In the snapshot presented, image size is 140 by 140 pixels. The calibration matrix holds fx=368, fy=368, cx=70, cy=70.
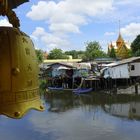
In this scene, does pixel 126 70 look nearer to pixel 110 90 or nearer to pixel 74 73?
pixel 110 90

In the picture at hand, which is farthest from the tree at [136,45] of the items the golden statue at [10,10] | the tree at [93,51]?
the golden statue at [10,10]

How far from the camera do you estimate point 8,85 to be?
5.69 feet

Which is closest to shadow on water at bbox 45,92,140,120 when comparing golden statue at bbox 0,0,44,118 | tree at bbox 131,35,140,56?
tree at bbox 131,35,140,56

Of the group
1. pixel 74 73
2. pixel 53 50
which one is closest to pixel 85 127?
pixel 74 73

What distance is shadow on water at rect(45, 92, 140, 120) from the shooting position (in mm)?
23998

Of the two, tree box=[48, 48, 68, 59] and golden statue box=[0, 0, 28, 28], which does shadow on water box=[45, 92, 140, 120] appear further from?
tree box=[48, 48, 68, 59]

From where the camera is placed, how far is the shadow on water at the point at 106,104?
24.0 metres

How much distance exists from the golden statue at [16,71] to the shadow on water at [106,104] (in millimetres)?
20276

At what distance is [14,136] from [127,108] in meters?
11.7

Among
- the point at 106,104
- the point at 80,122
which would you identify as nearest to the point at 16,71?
the point at 80,122

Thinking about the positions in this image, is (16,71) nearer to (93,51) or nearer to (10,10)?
(10,10)

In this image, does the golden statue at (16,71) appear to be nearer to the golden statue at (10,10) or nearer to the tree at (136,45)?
the golden statue at (10,10)

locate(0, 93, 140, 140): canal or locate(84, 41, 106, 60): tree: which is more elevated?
locate(84, 41, 106, 60): tree

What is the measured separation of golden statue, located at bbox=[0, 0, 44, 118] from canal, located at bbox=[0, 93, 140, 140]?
992cm
